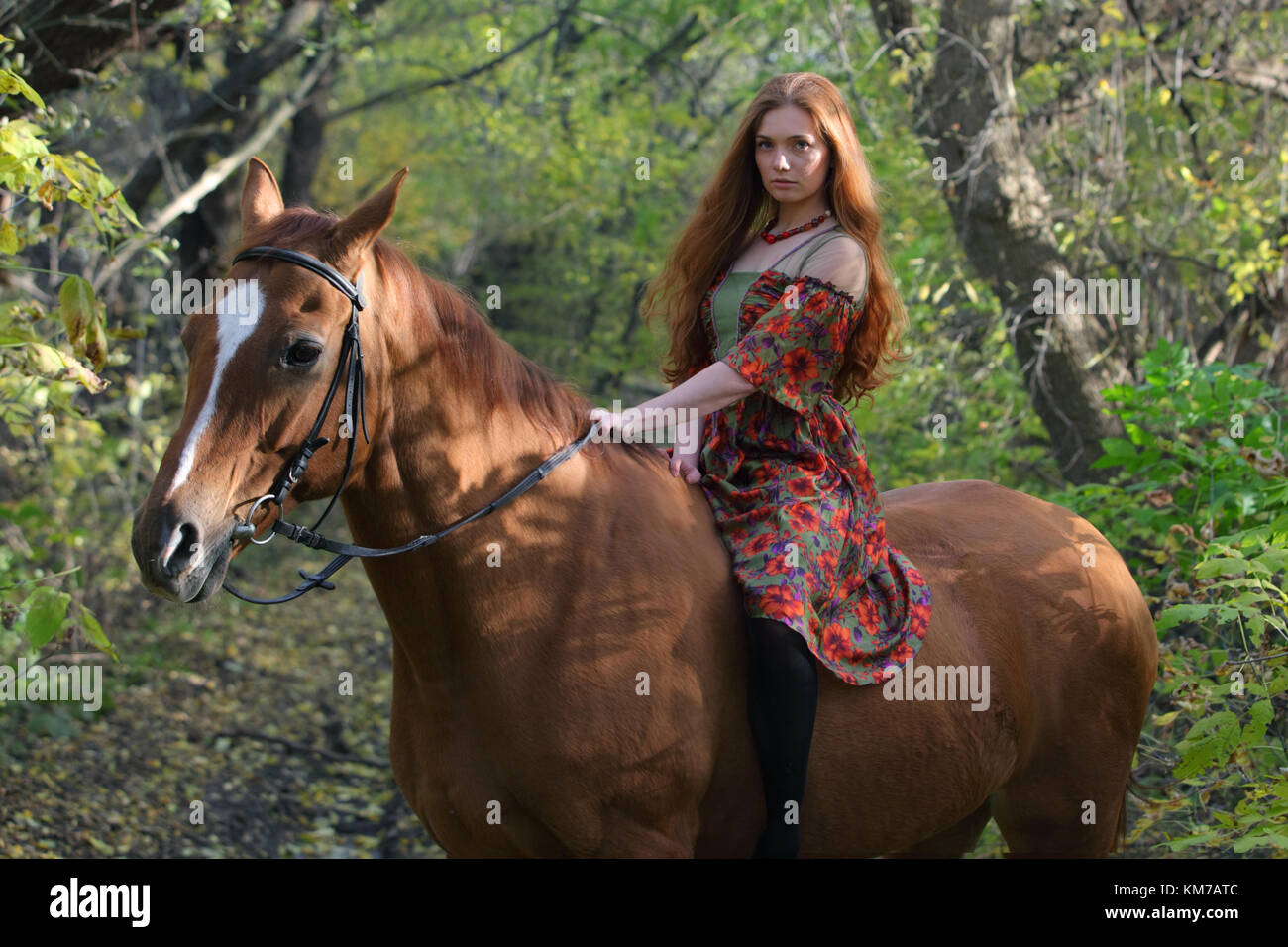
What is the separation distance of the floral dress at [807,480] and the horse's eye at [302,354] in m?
1.03

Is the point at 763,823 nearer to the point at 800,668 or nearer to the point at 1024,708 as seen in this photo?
the point at 800,668

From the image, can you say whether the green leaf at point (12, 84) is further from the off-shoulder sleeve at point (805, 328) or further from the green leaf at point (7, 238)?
the off-shoulder sleeve at point (805, 328)

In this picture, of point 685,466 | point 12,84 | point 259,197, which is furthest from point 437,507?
point 12,84

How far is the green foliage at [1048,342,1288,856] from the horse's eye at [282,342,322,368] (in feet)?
7.73

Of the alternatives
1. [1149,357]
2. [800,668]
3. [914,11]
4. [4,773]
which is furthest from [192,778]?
[914,11]

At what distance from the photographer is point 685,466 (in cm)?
311

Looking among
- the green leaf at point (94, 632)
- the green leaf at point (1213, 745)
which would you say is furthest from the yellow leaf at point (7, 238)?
the green leaf at point (1213, 745)

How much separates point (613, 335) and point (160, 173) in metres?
4.89

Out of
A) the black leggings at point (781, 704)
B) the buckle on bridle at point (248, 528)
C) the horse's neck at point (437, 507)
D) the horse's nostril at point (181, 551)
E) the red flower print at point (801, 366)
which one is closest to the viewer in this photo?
the horse's nostril at point (181, 551)

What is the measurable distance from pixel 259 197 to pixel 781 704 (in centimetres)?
185

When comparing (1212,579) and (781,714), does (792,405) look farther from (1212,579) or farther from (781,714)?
(1212,579)

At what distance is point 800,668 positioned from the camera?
107 inches

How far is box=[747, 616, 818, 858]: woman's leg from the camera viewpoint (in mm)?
2727

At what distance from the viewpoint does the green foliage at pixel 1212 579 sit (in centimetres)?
301
